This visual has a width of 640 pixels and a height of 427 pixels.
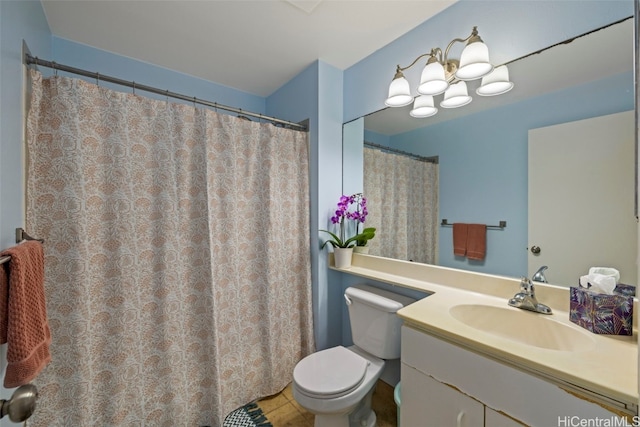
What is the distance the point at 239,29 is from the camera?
4.92 ft

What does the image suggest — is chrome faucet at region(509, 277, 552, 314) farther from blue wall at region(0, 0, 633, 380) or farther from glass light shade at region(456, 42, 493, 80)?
glass light shade at region(456, 42, 493, 80)

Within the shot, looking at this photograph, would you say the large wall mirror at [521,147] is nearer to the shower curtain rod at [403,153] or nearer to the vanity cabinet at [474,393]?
the shower curtain rod at [403,153]

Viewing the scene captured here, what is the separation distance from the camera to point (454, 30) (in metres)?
1.31

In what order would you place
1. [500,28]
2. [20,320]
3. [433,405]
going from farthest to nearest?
1. [500,28]
2. [433,405]
3. [20,320]

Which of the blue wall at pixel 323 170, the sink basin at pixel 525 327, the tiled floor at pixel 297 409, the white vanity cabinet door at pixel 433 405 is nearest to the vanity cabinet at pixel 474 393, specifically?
the white vanity cabinet door at pixel 433 405

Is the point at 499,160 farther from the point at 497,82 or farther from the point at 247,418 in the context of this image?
the point at 247,418

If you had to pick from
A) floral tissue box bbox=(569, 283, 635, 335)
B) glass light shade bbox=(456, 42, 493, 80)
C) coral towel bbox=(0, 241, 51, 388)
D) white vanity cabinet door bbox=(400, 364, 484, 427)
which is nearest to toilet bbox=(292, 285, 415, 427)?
white vanity cabinet door bbox=(400, 364, 484, 427)

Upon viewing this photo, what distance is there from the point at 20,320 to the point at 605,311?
5.94 ft

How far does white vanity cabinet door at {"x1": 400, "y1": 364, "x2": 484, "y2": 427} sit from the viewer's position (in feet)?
2.75

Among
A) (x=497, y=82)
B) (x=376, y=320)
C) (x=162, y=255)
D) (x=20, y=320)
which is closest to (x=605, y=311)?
(x=376, y=320)

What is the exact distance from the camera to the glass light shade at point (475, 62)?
1.11 metres

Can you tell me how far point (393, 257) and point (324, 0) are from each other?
5.10 feet

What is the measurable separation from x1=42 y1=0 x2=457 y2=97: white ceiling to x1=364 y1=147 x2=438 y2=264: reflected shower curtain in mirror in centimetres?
75

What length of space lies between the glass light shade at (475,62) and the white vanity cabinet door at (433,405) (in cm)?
134
